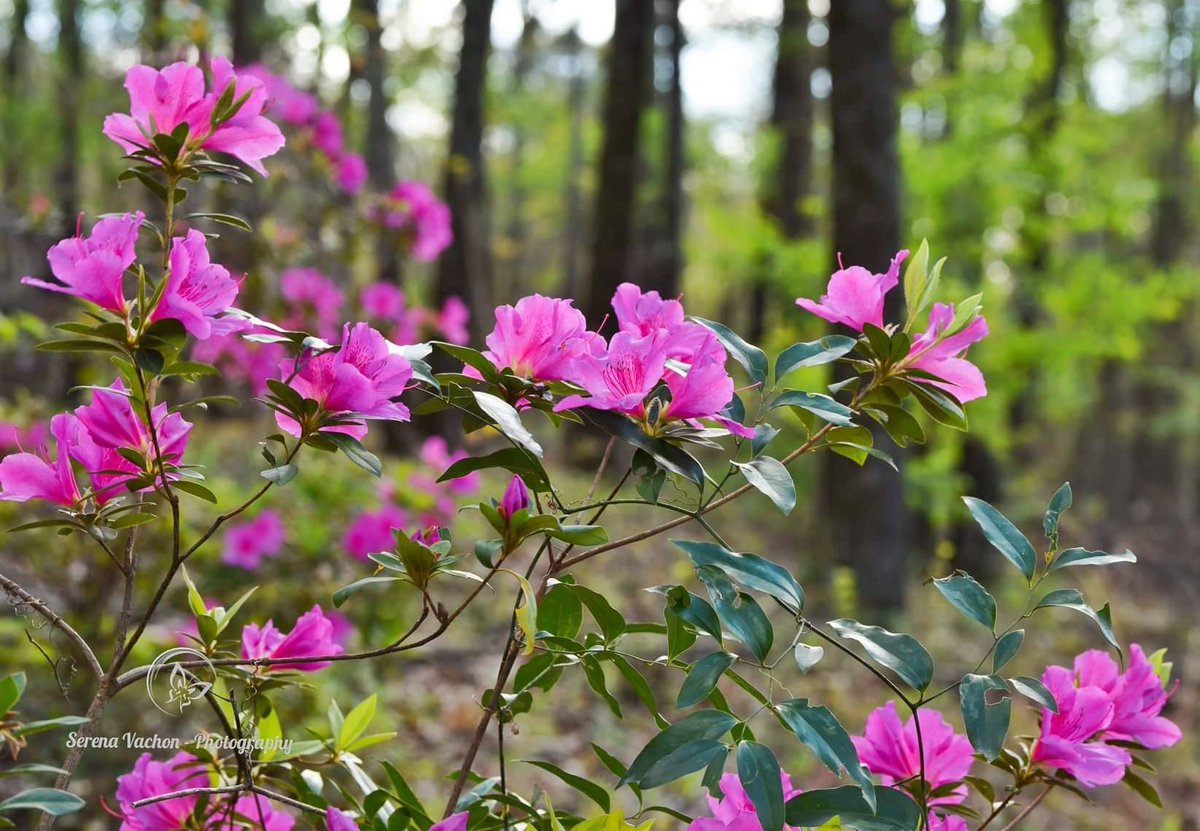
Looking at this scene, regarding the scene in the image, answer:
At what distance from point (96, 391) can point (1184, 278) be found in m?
9.05

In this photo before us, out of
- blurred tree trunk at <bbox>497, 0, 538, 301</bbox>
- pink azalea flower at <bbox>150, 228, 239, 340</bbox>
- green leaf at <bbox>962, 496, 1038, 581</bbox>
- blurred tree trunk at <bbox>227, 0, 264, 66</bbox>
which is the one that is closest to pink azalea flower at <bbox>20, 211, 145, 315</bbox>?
pink azalea flower at <bbox>150, 228, 239, 340</bbox>

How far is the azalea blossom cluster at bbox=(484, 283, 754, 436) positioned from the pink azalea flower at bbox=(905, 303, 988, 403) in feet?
0.70

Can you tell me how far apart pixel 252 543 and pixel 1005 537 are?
2.28m

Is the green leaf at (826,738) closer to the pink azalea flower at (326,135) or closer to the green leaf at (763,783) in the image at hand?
the green leaf at (763,783)

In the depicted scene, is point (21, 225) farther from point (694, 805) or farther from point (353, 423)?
point (694, 805)

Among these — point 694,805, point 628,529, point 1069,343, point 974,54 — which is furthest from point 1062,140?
point 694,805

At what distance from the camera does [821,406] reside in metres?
1.00

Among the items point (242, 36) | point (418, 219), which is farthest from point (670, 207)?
point (418, 219)

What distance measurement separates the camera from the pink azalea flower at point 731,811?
95cm

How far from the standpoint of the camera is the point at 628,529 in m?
7.64

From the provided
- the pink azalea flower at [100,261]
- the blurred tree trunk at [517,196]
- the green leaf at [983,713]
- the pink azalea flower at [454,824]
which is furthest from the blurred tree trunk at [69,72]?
the blurred tree trunk at [517,196]

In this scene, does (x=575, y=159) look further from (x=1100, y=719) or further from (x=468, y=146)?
(x=1100, y=719)

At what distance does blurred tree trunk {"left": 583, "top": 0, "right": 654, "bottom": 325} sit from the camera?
9203 millimetres

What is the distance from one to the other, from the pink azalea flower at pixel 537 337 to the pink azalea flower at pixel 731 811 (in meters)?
0.42
